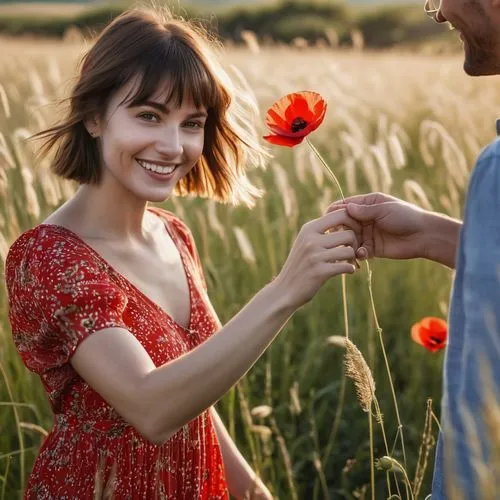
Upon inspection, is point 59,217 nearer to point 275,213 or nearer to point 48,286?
point 48,286

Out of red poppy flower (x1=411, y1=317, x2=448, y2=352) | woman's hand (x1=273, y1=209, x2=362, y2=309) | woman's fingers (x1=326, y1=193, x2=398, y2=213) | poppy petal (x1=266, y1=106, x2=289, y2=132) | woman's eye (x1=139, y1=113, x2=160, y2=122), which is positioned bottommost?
red poppy flower (x1=411, y1=317, x2=448, y2=352)

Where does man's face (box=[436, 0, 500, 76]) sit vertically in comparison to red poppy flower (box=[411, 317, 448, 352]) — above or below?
above

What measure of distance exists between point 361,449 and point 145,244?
1.48 metres

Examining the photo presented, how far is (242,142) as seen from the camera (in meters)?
2.53

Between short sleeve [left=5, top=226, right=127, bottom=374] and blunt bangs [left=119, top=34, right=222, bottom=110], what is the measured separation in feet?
1.21

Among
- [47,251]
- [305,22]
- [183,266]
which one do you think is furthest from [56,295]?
[305,22]

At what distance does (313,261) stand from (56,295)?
56 cm

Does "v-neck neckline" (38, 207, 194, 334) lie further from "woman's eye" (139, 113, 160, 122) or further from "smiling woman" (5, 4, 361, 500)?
"woman's eye" (139, 113, 160, 122)

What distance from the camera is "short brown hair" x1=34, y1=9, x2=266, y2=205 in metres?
2.18

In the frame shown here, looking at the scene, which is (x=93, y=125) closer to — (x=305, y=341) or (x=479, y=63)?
(x=479, y=63)

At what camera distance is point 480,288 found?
1.30m

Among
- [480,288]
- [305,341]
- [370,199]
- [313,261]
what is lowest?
[305,341]

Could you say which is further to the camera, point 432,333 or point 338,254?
point 432,333

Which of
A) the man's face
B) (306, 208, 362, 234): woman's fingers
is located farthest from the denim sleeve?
(306, 208, 362, 234): woman's fingers
